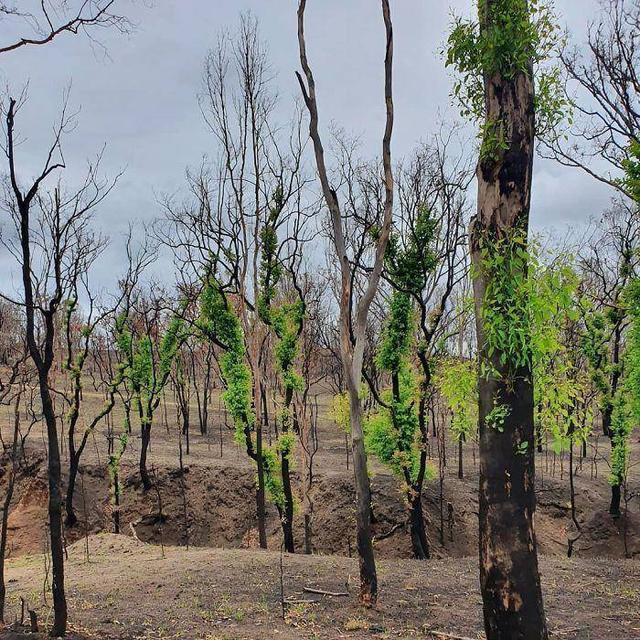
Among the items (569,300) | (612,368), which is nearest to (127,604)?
(569,300)

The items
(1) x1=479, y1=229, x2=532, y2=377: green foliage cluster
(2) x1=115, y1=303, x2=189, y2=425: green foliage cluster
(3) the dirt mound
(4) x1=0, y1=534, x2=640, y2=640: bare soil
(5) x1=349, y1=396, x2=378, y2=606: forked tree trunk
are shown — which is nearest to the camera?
(1) x1=479, y1=229, x2=532, y2=377: green foliage cluster

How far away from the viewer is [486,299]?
4.58m

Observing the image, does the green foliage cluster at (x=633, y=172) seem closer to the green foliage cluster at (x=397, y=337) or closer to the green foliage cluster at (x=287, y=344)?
the green foliage cluster at (x=397, y=337)

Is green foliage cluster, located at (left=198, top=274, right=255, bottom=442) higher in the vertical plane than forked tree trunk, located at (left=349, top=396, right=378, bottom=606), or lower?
higher

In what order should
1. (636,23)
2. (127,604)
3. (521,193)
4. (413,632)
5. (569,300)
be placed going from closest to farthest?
(569,300) → (521,193) → (413,632) → (127,604) → (636,23)

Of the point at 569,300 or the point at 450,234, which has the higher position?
the point at 450,234

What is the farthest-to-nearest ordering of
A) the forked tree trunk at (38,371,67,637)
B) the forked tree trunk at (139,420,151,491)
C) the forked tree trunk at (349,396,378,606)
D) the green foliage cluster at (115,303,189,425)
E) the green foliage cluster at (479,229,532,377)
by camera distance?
1. the forked tree trunk at (139,420,151,491)
2. the green foliage cluster at (115,303,189,425)
3. the forked tree trunk at (349,396,378,606)
4. the forked tree trunk at (38,371,67,637)
5. the green foliage cluster at (479,229,532,377)

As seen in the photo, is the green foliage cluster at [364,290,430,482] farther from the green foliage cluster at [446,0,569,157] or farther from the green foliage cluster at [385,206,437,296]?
the green foliage cluster at [446,0,569,157]

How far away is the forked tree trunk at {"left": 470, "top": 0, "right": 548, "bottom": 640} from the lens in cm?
433

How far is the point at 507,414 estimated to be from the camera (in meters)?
Answer: 4.49

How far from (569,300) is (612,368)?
17451mm

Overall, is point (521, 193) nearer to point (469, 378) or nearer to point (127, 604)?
point (469, 378)

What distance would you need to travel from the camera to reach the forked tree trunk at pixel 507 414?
4.33 meters

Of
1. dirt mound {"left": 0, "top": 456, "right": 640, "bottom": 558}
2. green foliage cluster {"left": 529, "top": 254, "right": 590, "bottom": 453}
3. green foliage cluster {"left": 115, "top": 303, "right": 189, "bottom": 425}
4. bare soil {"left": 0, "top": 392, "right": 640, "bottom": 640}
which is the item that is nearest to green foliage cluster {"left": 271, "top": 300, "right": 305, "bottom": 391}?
bare soil {"left": 0, "top": 392, "right": 640, "bottom": 640}
